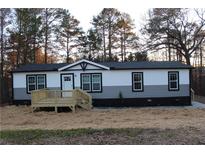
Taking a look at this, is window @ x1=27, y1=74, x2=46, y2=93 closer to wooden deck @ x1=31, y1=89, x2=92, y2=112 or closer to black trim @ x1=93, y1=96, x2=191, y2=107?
wooden deck @ x1=31, y1=89, x2=92, y2=112

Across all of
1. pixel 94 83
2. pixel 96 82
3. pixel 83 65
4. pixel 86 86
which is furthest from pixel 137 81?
pixel 83 65

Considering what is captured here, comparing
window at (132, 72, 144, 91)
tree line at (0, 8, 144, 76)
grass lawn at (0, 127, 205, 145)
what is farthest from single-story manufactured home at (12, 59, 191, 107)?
tree line at (0, 8, 144, 76)

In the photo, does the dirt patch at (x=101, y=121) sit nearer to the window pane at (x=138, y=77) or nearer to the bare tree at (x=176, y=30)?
the window pane at (x=138, y=77)

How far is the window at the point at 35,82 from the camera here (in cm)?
2248

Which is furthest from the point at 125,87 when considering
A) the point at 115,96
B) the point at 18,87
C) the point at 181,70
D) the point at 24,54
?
the point at 24,54

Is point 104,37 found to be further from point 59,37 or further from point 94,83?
point 94,83

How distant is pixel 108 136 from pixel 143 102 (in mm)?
11909

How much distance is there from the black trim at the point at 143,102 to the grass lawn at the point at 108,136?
10.6 m

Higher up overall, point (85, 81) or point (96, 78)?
point (96, 78)

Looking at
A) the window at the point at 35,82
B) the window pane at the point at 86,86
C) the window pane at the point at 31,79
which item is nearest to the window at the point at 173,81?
the window pane at the point at 86,86

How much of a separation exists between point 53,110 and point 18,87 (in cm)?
360

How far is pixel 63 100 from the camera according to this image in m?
19.8

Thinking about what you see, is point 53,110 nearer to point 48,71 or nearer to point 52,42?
point 48,71

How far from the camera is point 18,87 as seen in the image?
2262 cm
